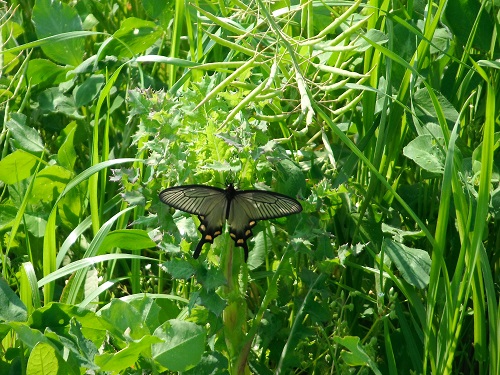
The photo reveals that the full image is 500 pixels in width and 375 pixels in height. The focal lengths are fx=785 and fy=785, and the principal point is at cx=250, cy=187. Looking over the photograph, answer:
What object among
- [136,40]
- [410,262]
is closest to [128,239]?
[410,262]

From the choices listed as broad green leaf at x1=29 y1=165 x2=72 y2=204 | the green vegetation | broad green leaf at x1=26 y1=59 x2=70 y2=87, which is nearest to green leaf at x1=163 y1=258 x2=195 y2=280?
the green vegetation

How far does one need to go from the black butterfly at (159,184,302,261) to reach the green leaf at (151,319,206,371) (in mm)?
154

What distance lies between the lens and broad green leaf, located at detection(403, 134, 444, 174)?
1.87 meters

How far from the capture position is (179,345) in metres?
1.61

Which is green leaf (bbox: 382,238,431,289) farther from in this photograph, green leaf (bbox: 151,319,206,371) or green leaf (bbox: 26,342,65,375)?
green leaf (bbox: 26,342,65,375)

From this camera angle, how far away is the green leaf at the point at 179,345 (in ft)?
5.26

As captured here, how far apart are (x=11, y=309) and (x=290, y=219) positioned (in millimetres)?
658

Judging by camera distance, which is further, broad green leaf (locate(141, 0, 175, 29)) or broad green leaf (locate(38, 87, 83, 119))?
broad green leaf (locate(38, 87, 83, 119))

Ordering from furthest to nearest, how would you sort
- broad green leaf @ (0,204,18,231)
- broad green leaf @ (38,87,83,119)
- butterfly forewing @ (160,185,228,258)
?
1. broad green leaf @ (38,87,83,119)
2. broad green leaf @ (0,204,18,231)
3. butterfly forewing @ (160,185,228,258)

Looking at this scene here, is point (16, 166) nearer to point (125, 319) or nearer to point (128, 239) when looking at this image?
point (128, 239)

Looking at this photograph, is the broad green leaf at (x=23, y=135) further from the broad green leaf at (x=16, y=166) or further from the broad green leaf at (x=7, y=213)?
the broad green leaf at (x=7, y=213)

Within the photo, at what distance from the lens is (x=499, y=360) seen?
65.4 inches

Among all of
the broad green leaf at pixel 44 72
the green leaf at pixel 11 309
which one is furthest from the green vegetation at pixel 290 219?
the broad green leaf at pixel 44 72

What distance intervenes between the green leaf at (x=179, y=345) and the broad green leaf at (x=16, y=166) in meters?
0.87
